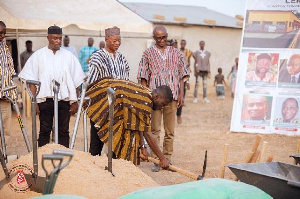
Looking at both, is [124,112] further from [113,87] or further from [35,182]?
[35,182]

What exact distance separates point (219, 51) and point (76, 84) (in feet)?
50.9

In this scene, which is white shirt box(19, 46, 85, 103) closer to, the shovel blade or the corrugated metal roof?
the shovel blade

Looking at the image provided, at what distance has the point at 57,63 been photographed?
20.0 feet

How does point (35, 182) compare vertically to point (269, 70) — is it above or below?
below

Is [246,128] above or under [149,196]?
under

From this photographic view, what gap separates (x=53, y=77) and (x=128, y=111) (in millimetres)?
1073

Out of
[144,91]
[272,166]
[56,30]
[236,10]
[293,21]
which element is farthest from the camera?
[236,10]

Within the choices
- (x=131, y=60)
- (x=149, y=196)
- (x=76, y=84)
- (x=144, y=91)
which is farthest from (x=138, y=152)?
(x=131, y=60)

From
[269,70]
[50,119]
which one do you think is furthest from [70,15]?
[50,119]

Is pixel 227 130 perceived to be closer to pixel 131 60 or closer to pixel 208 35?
pixel 131 60

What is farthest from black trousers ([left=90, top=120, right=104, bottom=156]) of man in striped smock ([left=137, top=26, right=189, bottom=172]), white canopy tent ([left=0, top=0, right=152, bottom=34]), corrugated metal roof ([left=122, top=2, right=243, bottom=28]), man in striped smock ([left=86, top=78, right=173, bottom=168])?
corrugated metal roof ([left=122, top=2, right=243, bottom=28])

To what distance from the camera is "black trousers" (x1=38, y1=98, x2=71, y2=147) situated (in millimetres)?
6180

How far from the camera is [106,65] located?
6141 millimetres

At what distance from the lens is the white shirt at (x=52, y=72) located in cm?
602
